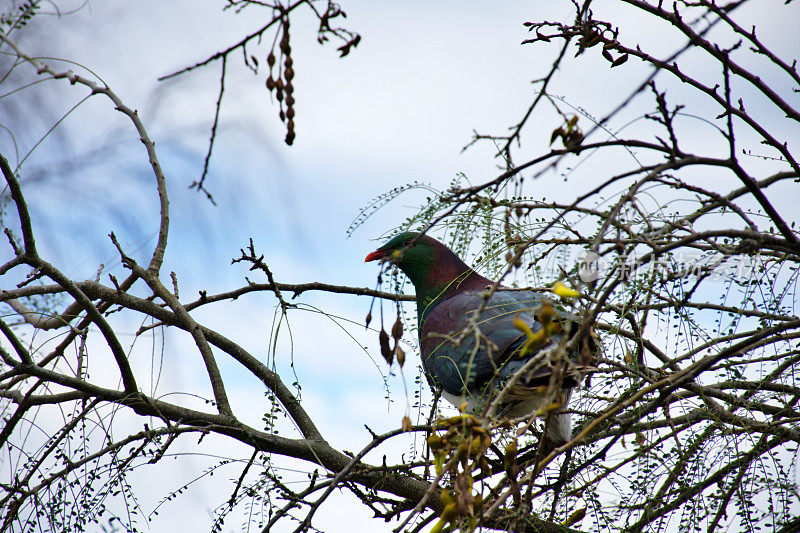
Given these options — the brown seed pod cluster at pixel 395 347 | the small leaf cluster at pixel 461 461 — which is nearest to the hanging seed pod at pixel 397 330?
the brown seed pod cluster at pixel 395 347

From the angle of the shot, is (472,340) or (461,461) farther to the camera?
(472,340)

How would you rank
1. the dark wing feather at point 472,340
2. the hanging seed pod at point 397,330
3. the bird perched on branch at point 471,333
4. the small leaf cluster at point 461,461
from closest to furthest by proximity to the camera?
the small leaf cluster at point 461,461, the hanging seed pod at point 397,330, the bird perched on branch at point 471,333, the dark wing feather at point 472,340

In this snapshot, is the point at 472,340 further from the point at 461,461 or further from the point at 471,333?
the point at 461,461

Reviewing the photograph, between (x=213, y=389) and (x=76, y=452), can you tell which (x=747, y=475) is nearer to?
(x=213, y=389)

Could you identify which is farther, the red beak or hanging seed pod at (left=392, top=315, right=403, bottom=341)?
the red beak

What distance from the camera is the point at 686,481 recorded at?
2.13 meters

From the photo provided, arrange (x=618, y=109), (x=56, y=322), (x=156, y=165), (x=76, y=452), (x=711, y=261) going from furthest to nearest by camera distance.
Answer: (x=156, y=165)
(x=56, y=322)
(x=76, y=452)
(x=711, y=261)
(x=618, y=109)

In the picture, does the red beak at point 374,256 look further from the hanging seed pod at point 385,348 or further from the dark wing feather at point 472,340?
the hanging seed pod at point 385,348

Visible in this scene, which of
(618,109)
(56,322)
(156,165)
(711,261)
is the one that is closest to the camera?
(618,109)

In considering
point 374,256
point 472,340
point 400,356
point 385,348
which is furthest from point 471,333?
point 374,256

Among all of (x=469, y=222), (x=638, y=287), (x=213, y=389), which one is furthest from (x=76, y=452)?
(x=638, y=287)

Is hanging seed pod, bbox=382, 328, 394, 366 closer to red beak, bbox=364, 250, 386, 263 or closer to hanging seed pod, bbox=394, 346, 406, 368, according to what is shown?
hanging seed pod, bbox=394, 346, 406, 368

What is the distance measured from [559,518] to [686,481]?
1.29ft

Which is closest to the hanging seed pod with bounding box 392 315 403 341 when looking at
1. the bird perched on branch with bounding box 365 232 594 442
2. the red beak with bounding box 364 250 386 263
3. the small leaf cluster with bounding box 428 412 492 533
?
the small leaf cluster with bounding box 428 412 492 533
